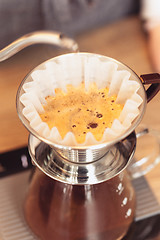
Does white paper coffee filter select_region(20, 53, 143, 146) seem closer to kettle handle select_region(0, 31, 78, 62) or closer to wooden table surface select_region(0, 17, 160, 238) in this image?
kettle handle select_region(0, 31, 78, 62)

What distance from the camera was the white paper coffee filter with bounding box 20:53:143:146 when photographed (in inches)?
15.4

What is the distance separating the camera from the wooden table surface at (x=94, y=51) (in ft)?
2.41

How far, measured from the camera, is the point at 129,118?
1.31 feet

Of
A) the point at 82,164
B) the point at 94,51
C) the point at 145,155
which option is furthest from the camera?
the point at 94,51

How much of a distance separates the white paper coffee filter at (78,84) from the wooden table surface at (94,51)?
0.22 meters

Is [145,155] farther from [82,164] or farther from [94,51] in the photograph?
[94,51]

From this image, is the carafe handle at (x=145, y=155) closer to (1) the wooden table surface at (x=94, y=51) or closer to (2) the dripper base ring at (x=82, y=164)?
(1) the wooden table surface at (x=94, y=51)

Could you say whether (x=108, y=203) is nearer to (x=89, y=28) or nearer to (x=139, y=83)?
(x=139, y=83)

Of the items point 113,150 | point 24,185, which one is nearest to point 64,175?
point 113,150

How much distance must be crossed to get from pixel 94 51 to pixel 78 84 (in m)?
0.59

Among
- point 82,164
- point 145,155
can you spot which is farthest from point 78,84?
point 145,155

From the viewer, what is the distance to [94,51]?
3.43 feet

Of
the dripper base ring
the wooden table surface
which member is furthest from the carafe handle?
the dripper base ring

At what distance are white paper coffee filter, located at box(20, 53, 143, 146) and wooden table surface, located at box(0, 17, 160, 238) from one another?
218mm
